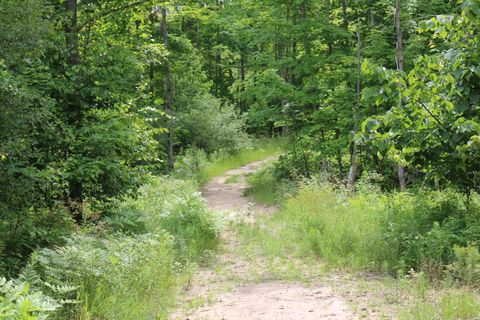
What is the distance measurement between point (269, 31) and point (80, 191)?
33.6ft

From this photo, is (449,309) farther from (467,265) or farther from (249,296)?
(249,296)

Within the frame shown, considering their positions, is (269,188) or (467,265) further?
(269,188)

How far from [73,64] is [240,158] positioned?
1834 centimetres

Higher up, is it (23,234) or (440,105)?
(440,105)

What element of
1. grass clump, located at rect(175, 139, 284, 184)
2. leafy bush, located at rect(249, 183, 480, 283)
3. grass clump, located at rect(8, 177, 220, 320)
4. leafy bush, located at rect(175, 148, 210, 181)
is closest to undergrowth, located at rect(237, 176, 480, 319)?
leafy bush, located at rect(249, 183, 480, 283)

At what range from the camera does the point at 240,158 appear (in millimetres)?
26797

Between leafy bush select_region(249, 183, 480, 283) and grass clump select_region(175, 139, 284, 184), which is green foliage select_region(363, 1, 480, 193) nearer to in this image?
leafy bush select_region(249, 183, 480, 283)

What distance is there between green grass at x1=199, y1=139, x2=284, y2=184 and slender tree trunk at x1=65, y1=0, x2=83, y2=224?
1161cm

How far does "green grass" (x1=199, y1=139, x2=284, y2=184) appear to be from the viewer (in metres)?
22.2

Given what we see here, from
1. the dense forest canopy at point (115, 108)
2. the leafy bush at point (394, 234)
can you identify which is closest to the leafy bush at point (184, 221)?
the dense forest canopy at point (115, 108)

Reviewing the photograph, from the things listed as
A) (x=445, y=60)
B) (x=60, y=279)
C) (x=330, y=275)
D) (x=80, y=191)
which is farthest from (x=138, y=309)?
(x=445, y=60)

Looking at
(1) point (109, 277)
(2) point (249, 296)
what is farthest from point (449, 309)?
(1) point (109, 277)

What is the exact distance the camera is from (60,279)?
5.30 meters

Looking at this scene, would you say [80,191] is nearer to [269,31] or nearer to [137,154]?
[137,154]
